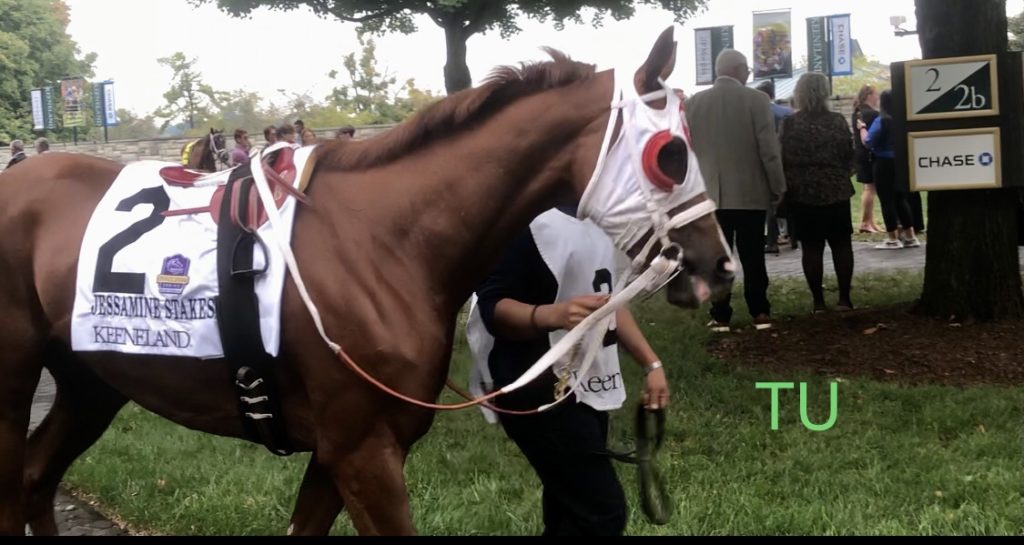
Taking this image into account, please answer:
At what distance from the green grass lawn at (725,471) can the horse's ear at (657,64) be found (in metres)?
1.29

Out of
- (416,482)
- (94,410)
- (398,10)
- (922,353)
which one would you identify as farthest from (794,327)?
(398,10)

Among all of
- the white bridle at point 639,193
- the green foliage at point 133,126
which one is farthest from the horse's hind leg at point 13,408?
the green foliage at point 133,126

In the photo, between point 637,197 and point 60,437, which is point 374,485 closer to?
point 637,197

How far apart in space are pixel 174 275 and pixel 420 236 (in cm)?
70

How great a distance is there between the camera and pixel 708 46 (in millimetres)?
22938

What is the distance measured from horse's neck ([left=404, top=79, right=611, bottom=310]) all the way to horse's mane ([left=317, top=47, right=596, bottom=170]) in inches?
1.4

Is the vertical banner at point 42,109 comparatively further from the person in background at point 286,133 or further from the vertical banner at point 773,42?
the person in background at point 286,133

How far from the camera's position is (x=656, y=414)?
9.80ft

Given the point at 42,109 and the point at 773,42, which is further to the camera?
the point at 42,109

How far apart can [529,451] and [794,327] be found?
189 inches

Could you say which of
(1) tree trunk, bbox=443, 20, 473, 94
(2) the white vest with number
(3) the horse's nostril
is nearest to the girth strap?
(2) the white vest with number

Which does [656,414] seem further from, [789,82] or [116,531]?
[789,82]

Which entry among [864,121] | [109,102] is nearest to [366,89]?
[109,102]

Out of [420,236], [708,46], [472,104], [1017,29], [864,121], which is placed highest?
[1017,29]
